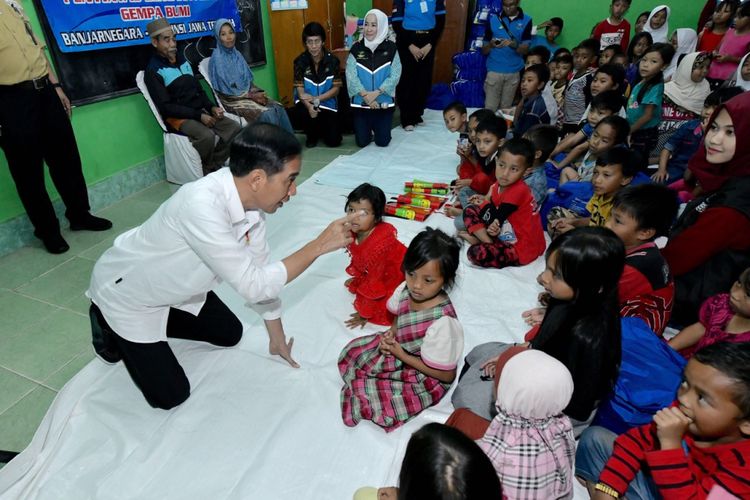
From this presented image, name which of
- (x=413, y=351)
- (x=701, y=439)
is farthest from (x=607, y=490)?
(x=413, y=351)

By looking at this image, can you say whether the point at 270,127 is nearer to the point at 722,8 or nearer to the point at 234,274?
the point at 234,274

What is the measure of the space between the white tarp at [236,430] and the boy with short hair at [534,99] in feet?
6.57

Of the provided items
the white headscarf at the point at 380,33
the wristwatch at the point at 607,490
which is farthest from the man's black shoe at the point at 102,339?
the white headscarf at the point at 380,33

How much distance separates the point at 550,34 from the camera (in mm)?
5758

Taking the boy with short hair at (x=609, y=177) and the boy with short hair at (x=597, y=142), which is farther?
the boy with short hair at (x=597, y=142)

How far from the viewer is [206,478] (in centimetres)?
137

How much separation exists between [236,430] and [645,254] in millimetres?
1643

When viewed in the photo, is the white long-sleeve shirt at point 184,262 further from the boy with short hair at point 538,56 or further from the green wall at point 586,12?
the green wall at point 586,12

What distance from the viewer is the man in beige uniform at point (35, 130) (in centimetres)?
229

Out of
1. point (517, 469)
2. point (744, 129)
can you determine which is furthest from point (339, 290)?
point (744, 129)

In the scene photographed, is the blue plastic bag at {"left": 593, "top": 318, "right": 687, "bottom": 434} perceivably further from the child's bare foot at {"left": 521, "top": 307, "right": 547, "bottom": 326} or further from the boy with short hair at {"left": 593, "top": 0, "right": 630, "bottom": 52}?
the boy with short hair at {"left": 593, "top": 0, "right": 630, "bottom": 52}

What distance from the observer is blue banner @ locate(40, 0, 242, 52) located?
2.75 metres

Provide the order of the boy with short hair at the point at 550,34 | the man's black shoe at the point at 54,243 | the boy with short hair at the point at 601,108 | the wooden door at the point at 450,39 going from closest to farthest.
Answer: the man's black shoe at the point at 54,243, the boy with short hair at the point at 601,108, the boy with short hair at the point at 550,34, the wooden door at the point at 450,39

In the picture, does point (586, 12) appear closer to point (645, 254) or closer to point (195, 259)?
point (645, 254)
